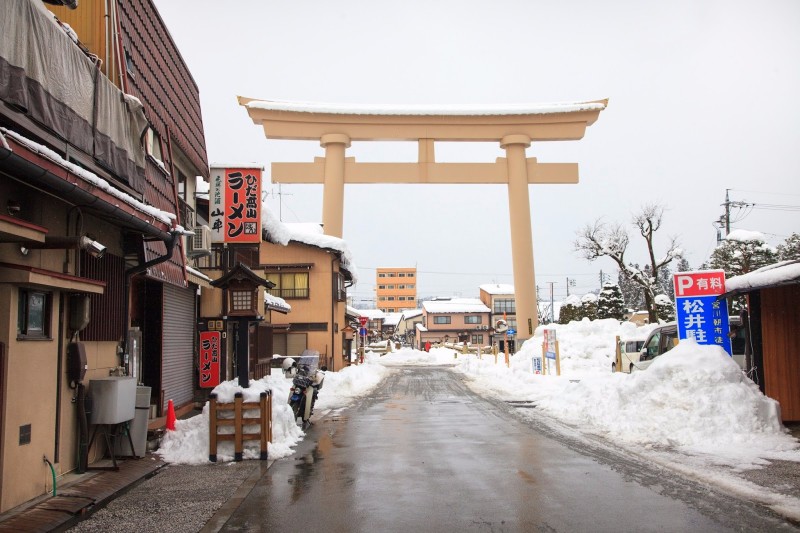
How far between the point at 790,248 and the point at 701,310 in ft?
80.4

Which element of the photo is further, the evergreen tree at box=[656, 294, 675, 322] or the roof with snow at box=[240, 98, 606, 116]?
the evergreen tree at box=[656, 294, 675, 322]

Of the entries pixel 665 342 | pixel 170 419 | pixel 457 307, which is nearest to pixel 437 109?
pixel 665 342

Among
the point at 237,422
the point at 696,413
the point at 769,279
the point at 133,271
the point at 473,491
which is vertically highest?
the point at 133,271

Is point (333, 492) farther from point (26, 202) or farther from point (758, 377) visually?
point (758, 377)

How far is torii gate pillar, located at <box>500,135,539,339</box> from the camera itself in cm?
3497

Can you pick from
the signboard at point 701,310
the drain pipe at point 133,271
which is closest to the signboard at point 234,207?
the drain pipe at point 133,271

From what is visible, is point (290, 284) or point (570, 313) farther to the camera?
point (570, 313)

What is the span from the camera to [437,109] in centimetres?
3347

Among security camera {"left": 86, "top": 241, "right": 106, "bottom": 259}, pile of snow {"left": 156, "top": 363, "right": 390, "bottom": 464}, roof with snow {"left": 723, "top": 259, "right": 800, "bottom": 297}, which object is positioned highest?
security camera {"left": 86, "top": 241, "right": 106, "bottom": 259}

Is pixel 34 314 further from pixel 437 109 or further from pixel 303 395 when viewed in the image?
pixel 437 109

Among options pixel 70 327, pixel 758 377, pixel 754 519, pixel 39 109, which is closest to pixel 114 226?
pixel 70 327

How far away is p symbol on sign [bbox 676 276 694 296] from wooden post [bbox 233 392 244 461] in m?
9.80

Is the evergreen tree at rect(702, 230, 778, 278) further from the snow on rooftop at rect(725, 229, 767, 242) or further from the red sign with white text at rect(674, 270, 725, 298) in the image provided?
the red sign with white text at rect(674, 270, 725, 298)

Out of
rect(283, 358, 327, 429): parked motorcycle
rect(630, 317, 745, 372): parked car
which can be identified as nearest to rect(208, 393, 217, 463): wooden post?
rect(283, 358, 327, 429): parked motorcycle
